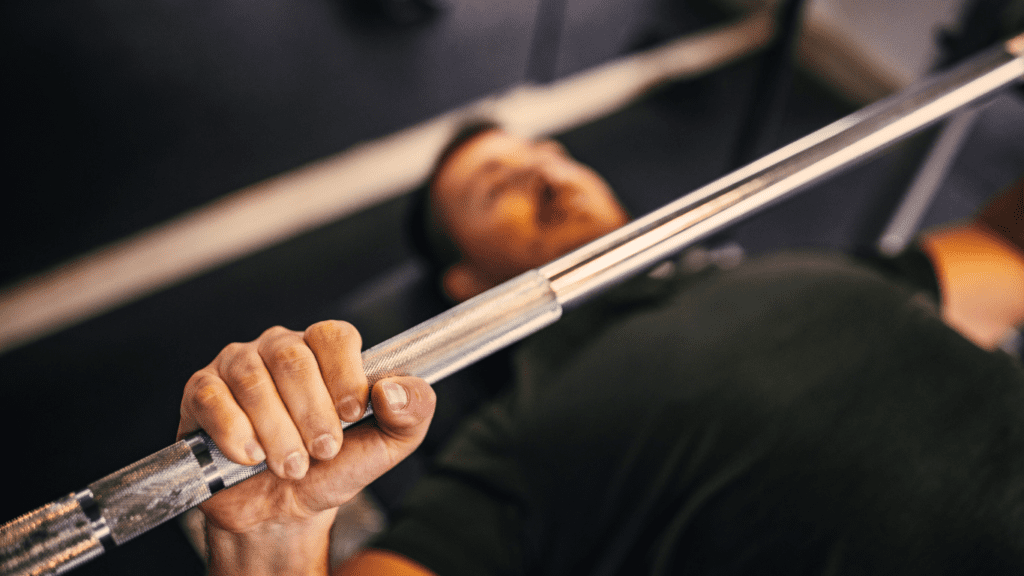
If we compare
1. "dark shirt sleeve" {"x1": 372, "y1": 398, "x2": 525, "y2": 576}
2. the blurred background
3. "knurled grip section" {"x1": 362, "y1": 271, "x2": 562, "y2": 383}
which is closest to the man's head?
the blurred background

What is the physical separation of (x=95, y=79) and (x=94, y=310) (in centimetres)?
51

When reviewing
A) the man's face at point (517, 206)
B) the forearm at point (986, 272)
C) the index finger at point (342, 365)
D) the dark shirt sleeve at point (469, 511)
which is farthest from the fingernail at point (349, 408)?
the forearm at point (986, 272)

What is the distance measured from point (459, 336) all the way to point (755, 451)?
1.24 feet

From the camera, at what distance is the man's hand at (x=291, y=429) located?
35 cm

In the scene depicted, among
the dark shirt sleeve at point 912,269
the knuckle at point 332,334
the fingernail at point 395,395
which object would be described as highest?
the dark shirt sleeve at point 912,269

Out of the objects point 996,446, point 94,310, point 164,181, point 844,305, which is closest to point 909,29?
point 844,305

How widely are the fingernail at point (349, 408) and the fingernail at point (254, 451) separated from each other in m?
0.05

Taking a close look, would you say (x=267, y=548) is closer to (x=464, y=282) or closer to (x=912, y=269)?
(x=464, y=282)

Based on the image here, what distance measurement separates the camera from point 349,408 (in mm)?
353

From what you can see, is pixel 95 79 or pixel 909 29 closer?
pixel 95 79

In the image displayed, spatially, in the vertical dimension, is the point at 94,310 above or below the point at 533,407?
above

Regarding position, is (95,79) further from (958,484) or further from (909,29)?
(909,29)

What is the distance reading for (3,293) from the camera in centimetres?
117

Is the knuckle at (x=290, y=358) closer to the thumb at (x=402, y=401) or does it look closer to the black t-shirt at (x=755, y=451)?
the thumb at (x=402, y=401)
